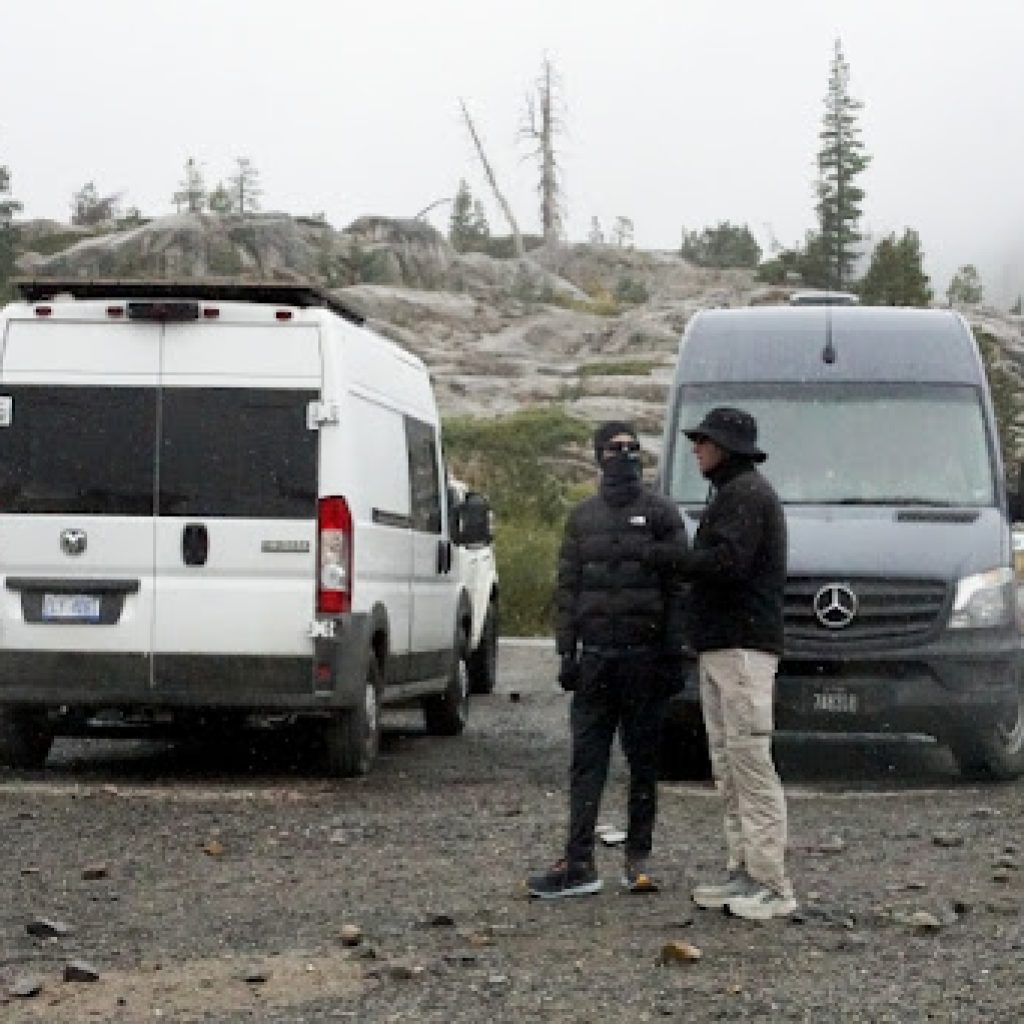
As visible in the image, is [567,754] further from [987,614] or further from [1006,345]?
[1006,345]

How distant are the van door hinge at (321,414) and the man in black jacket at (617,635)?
351cm

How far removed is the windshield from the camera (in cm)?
1398

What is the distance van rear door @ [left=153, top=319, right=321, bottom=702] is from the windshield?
235 cm

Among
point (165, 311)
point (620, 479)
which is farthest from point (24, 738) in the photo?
point (620, 479)

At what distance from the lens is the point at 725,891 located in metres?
9.00

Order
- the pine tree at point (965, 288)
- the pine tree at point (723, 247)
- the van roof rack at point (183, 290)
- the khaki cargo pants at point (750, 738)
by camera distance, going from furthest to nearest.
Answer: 1. the pine tree at point (723, 247)
2. the pine tree at point (965, 288)
3. the van roof rack at point (183, 290)
4. the khaki cargo pants at point (750, 738)

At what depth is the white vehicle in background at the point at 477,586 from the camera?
16188 mm

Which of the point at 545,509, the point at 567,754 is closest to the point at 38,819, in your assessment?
the point at 567,754

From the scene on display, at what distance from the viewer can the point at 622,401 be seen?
6769cm

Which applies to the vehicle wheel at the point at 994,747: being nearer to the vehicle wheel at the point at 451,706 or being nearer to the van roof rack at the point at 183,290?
the vehicle wheel at the point at 451,706

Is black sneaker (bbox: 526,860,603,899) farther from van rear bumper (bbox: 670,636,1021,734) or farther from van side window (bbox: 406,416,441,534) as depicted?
van side window (bbox: 406,416,441,534)

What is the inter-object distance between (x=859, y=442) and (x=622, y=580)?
4973mm

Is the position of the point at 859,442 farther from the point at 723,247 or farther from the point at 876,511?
the point at 723,247

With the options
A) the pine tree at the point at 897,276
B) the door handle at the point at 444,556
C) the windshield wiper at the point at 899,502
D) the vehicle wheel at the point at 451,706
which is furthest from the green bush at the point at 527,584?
the pine tree at the point at 897,276
